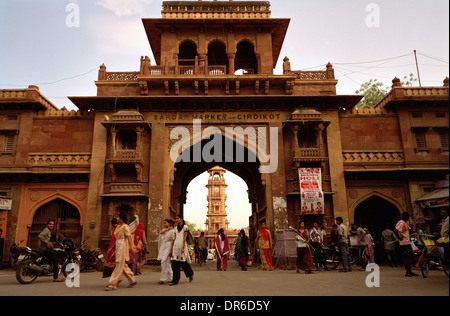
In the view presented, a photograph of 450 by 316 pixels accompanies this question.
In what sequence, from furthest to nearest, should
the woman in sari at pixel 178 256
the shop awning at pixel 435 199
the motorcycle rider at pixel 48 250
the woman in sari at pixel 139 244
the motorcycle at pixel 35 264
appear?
the shop awning at pixel 435 199
the woman in sari at pixel 139 244
the motorcycle rider at pixel 48 250
the motorcycle at pixel 35 264
the woman in sari at pixel 178 256

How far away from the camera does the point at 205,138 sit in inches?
631

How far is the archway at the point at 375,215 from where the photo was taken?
16.2 meters

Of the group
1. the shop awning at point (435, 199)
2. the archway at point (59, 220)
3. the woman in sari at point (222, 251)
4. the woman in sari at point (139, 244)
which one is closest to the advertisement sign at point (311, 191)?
the woman in sari at point (222, 251)

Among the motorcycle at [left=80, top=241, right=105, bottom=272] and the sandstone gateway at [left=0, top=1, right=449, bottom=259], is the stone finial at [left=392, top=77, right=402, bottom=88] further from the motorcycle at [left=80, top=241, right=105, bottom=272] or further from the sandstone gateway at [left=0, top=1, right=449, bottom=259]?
the motorcycle at [left=80, top=241, right=105, bottom=272]

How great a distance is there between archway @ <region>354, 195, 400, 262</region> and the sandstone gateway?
6 cm

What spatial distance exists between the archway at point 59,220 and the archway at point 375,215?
13.1 meters

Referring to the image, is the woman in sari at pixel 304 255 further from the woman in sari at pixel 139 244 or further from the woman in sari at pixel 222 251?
the woman in sari at pixel 139 244

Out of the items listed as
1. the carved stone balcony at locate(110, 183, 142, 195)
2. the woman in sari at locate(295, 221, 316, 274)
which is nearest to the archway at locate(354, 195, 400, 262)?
the woman in sari at locate(295, 221, 316, 274)

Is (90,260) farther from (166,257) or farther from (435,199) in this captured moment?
(435,199)

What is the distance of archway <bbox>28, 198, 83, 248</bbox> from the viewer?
14.9 meters

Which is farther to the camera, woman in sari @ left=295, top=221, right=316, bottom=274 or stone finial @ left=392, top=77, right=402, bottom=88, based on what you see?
stone finial @ left=392, top=77, right=402, bottom=88

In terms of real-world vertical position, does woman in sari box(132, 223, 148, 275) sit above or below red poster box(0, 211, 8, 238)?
below
